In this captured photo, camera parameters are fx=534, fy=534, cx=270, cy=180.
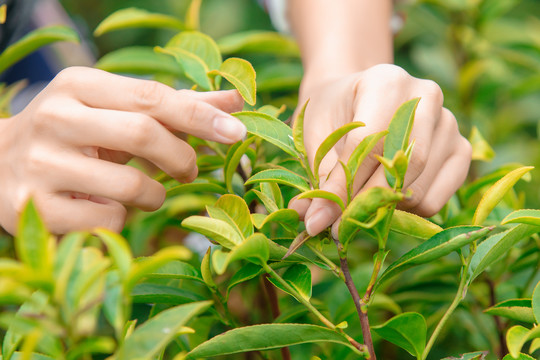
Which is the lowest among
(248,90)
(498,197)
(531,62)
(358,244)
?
(358,244)

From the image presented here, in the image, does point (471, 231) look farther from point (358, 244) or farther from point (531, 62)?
point (531, 62)

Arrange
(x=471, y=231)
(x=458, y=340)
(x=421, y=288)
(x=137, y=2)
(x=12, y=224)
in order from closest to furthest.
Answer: (x=471, y=231) < (x=12, y=224) < (x=421, y=288) < (x=458, y=340) < (x=137, y=2)

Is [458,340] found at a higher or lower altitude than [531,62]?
lower

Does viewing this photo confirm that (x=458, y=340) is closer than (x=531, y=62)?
Yes

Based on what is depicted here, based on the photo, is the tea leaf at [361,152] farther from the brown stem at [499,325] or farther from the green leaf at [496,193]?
the brown stem at [499,325]

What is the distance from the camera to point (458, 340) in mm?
965

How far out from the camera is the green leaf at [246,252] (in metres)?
0.44

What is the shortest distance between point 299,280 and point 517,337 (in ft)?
0.68

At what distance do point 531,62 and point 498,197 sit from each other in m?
0.80

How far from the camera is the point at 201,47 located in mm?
722

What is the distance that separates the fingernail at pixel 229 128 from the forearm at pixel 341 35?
1.39 feet

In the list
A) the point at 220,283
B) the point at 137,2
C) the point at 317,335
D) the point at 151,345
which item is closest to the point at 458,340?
the point at 220,283

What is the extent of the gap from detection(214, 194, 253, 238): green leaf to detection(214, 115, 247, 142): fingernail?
9 centimetres

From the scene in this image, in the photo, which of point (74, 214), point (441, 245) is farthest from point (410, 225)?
point (74, 214)
